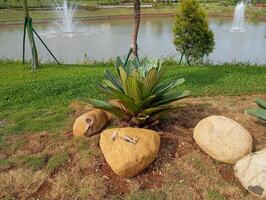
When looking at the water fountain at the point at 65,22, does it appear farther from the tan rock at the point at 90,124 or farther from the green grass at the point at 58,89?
the tan rock at the point at 90,124

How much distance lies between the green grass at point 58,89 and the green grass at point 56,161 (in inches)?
23.3

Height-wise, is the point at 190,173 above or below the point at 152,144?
below

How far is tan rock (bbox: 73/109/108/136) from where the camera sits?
10.7ft

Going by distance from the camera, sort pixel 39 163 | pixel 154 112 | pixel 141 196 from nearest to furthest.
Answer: pixel 141 196
pixel 39 163
pixel 154 112

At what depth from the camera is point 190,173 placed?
9.18 ft

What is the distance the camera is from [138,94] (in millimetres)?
3029

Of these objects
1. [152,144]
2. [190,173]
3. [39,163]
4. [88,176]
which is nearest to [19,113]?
[39,163]

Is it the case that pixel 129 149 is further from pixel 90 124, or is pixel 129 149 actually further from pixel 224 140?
pixel 224 140

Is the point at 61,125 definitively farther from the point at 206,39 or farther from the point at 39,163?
the point at 206,39

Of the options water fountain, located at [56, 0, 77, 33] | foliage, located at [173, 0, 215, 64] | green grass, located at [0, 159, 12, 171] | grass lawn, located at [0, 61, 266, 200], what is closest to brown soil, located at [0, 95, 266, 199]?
grass lawn, located at [0, 61, 266, 200]

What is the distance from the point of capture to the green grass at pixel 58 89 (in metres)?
3.93

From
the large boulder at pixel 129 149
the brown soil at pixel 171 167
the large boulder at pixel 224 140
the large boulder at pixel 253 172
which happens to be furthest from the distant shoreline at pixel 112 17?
the large boulder at pixel 253 172

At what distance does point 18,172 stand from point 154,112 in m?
1.34

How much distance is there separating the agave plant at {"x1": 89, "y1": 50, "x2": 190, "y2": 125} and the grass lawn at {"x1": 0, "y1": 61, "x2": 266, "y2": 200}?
0.82 feet
